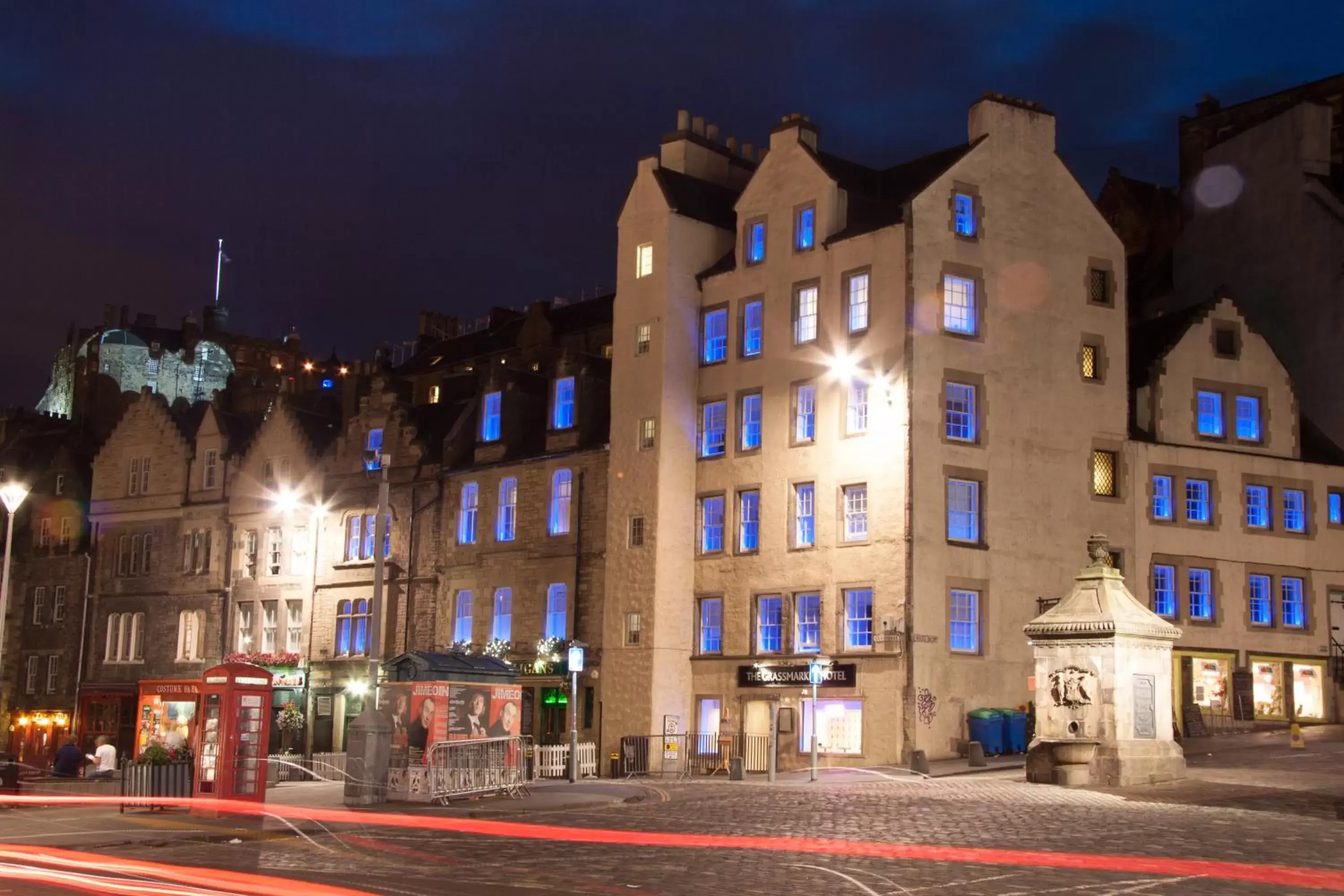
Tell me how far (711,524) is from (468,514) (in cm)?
1043

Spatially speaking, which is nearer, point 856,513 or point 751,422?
point 856,513

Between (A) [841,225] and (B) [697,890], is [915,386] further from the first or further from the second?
(B) [697,890]

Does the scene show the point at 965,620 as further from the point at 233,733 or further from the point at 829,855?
the point at 829,855

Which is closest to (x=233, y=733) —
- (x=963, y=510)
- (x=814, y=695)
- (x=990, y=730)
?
(x=814, y=695)

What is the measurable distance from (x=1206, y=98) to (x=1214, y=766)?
125 ft

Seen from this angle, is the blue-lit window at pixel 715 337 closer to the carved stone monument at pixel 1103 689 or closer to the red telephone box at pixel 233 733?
the carved stone monument at pixel 1103 689

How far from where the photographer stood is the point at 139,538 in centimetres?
6775

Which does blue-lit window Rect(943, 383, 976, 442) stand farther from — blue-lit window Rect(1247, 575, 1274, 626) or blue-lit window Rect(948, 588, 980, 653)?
blue-lit window Rect(1247, 575, 1274, 626)

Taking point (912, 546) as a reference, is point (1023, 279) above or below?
above

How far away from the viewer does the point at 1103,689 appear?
104 feet

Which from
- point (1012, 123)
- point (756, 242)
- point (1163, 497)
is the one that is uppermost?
point (1012, 123)

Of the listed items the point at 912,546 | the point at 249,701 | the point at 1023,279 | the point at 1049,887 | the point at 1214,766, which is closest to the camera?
the point at 1049,887

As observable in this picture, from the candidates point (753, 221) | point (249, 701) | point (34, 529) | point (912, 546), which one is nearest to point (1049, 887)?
point (249, 701)

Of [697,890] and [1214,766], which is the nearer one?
[697,890]
